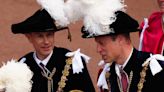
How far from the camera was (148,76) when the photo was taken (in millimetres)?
4633

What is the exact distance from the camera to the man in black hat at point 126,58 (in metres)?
4.56

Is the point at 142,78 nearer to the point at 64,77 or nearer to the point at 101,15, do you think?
the point at 101,15

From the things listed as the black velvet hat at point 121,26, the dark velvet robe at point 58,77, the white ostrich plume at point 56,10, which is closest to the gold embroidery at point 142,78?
the black velvet hat at point 121,26

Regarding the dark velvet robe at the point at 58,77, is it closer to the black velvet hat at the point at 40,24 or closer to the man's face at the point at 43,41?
the man's face at the point at 43,41

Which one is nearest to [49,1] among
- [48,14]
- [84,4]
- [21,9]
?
[48,14]

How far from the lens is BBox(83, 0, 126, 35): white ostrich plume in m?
4.55

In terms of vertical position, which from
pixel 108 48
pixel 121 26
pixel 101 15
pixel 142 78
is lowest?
pixel 142 78

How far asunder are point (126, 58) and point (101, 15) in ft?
1.22

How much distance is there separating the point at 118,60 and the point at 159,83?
1.11 ft

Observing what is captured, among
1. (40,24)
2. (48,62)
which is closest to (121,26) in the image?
(40,24)

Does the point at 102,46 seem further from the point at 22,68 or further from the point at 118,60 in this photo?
the point at 22,68

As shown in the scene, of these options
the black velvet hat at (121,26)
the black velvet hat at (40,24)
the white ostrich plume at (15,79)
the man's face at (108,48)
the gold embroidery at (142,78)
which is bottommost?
the gold embroidery at (142,78)

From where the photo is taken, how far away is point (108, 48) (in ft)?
14.9

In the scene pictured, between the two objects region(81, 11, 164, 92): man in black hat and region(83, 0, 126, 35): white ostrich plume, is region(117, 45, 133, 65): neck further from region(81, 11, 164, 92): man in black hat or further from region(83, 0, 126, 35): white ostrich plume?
region(83, 0, 126, 35): white ostrich plume
